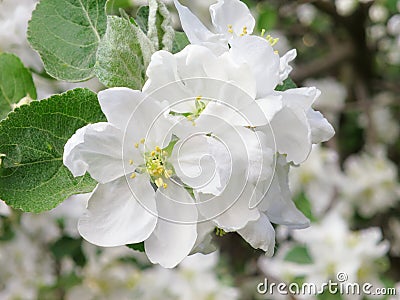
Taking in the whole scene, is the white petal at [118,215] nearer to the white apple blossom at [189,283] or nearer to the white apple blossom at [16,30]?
the white apple blossom at [16,30]

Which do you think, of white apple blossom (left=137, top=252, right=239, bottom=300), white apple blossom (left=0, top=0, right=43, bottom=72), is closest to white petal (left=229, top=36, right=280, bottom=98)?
white apple blossom (left=0, top=0, right=43, bottom=72)

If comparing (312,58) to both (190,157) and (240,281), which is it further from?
(190,157)

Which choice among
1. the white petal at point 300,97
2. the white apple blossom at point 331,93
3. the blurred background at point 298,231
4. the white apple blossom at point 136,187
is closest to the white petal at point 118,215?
the white apple blossom at point 136,187

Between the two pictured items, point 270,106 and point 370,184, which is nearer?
point 270,106

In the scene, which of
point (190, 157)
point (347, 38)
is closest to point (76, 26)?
point (190, 157)

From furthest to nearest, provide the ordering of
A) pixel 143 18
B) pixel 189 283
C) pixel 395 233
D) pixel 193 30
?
pixel 395 233
pixel 189 283
pixel 143 18
pixel 193 30

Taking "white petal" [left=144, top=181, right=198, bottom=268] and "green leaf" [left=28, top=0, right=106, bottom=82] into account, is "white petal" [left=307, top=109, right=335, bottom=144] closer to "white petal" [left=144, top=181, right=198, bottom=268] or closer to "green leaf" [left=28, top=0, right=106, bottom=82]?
"white petal" [left=144, top=181, right=198, bottom=268]

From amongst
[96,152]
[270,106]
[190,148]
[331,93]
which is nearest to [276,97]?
[270,106]

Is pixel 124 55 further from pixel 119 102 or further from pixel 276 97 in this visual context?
pixel 276 97
